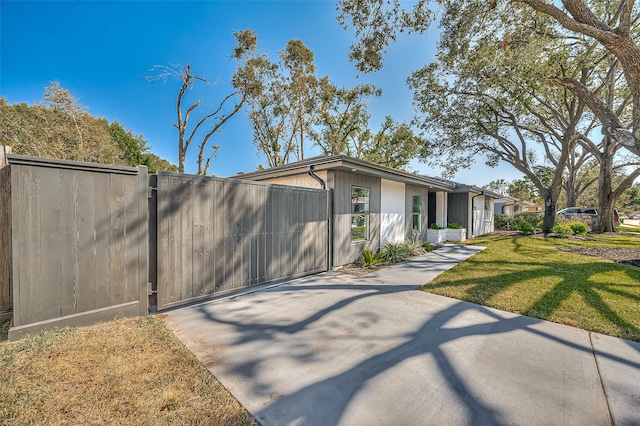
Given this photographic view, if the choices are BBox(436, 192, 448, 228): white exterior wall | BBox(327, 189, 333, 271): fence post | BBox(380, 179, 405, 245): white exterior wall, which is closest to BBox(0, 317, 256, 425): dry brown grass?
BBox(327, 189, 333, 271): fence post

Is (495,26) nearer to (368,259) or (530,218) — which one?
(368,259)

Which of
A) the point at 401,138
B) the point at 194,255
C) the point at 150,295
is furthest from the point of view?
the point at 401,138

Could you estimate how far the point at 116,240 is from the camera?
3266 millimetres

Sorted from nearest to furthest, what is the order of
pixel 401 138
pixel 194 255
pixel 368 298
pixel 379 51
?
pixel 194 255, pixel 368 298, pixel 379 51, pixel 401 138

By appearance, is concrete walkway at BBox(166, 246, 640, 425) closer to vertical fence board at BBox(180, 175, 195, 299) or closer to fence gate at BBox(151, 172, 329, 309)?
vertical fence board at BBox(180, 175, 195, 299)

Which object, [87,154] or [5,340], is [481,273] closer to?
[5,340]

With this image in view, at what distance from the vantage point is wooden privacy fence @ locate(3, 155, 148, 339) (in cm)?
271

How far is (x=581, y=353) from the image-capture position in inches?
105

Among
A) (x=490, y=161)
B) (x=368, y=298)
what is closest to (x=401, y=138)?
(x=490, y=161)

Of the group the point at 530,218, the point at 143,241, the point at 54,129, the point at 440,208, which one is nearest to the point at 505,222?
the point at 530,218

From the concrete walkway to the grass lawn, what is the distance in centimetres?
48

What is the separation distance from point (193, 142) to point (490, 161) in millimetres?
20002

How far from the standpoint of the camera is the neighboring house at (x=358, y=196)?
649cm

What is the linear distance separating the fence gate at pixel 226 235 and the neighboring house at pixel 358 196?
0.80 meters
